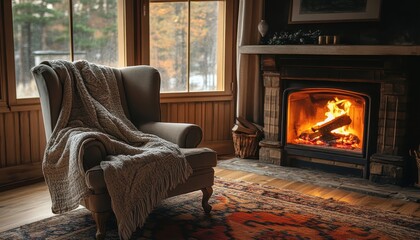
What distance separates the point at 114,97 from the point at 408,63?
2.25 meters

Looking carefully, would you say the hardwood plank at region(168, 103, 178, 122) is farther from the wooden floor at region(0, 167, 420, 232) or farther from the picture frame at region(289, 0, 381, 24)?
the picture frame at region(289, 0, 381, 24)

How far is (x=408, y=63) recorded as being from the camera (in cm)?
373

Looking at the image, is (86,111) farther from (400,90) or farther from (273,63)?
(400,90)

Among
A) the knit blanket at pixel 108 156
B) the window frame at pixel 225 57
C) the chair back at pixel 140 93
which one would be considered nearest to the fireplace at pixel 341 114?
the window frame at pixel 225 57

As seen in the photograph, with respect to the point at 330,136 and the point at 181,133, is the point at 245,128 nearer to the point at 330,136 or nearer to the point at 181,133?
the point at 330,136

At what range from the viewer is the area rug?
278cm

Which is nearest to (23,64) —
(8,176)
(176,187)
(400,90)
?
(8,176)

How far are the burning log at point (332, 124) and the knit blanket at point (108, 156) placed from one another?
5.96 feet

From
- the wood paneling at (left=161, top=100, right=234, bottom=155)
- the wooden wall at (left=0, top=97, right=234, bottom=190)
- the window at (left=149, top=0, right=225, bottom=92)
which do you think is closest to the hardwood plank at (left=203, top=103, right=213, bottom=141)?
the wood paneling at (left=161, top=100, right=234, bottom=155)

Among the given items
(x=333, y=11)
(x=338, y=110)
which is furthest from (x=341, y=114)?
(x=333, y=11)

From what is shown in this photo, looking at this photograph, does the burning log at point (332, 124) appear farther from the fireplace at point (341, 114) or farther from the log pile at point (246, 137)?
the log pile at point (246, 137)

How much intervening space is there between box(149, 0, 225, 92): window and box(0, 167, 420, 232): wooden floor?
1.15 metres

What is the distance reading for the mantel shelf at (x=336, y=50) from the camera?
3578 mm

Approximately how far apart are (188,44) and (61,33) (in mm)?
1243
